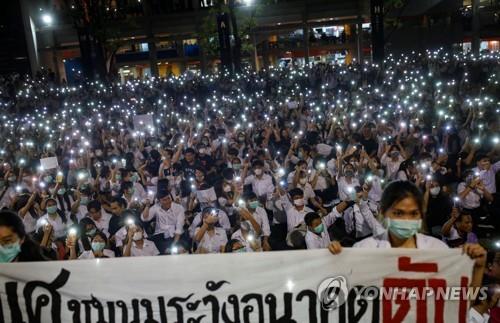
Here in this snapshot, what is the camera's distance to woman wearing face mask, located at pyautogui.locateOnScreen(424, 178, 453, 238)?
23.8ft

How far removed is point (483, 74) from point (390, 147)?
11.3 m

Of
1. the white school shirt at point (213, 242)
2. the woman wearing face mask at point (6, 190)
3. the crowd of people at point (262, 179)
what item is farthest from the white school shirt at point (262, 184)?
the woman wearing face mask at point (6, 190)

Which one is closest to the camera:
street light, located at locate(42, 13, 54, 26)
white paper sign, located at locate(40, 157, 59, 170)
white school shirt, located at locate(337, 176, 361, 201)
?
white school shirt, located at locate(337, 176, 361, 201)

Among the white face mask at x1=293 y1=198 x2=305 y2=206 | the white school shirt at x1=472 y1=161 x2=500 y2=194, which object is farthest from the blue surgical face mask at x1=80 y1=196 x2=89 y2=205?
the white school shirt at x1=472 y1=161 x2=500 y2=194

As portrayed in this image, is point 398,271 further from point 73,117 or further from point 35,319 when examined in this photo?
point 73,117

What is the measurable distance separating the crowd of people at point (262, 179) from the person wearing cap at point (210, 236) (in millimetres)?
18

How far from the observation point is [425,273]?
332 cm

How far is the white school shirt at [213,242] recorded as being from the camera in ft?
19.9

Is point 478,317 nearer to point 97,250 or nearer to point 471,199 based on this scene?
point 471,199

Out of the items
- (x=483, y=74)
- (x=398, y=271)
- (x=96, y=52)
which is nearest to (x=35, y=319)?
(x=398, y=271)

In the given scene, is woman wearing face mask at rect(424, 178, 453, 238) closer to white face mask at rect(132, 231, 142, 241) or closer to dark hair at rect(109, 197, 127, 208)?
white face mask at rect(132, 231, 142, 241)

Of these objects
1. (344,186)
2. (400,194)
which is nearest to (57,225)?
(344,186)

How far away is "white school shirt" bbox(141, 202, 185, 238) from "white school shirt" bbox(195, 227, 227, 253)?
0.85m

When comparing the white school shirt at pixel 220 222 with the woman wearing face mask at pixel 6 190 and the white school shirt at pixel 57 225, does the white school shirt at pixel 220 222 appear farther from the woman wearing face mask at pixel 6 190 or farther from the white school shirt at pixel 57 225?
the woman wearing face mask at pixel 6 190
